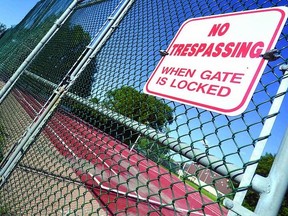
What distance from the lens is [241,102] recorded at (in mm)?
1113

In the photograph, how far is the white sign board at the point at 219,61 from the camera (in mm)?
1162

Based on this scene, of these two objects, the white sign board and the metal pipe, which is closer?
the metal pipe

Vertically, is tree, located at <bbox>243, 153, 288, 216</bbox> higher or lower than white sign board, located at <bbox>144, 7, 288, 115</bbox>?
higher

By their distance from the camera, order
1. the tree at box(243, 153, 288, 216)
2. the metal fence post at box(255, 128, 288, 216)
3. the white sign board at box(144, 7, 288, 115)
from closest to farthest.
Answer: the metal fence post at box(255, 128, 288, 216) → the white sign board at box(144, 7, 288, 115) → the tree at box(243, 153, 288, 216)

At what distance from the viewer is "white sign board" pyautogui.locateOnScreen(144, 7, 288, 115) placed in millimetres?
1162

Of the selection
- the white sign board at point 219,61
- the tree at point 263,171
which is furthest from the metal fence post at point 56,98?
the tree at point 263,171

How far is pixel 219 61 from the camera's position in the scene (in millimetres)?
1336

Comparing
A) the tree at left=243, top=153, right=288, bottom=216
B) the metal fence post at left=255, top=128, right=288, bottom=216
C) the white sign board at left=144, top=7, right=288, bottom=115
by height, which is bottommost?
the metal fence post at left=255, top=128, right=288, bottom=216

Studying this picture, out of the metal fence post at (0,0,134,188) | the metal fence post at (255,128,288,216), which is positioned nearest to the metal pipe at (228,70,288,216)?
the metal fence post at (255,128,288,216)

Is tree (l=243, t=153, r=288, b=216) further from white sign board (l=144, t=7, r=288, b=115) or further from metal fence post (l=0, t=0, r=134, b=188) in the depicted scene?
metal fence post (l=0, t=0, r=134, b=188)

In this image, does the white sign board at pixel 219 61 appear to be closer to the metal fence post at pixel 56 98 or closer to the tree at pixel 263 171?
the tree at pixel 263 171

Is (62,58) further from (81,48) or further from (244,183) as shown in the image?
(244,183)

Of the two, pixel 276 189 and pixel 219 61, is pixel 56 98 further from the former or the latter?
pixel 276 189

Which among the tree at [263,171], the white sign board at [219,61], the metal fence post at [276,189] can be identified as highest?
the tree at [263,171]
